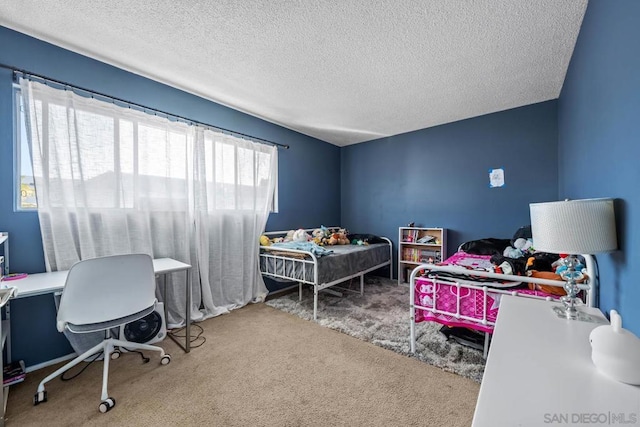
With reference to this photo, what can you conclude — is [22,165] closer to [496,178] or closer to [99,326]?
[99,326]

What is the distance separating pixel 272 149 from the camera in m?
3.47

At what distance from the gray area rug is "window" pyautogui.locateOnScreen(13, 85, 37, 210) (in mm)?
2280

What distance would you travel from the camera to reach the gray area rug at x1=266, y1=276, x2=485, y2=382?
191 cm

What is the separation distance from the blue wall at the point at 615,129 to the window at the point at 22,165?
3.30 m

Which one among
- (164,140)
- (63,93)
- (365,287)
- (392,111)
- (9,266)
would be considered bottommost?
(365,287)

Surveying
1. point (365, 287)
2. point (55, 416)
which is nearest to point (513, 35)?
point (365, 287)

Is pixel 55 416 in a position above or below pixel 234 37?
below

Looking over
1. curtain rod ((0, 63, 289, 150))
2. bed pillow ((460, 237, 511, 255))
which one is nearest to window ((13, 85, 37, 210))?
curtain rod ((0, 63, 289, 150))

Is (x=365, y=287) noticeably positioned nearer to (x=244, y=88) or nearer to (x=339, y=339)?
(x=339, y=339)

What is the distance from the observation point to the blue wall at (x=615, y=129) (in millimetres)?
945

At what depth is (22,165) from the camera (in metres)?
1.84

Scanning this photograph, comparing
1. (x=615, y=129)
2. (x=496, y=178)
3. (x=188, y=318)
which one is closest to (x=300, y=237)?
(x=188, y=318)

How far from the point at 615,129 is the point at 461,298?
3.96 ft

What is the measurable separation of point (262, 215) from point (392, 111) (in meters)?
2.07
